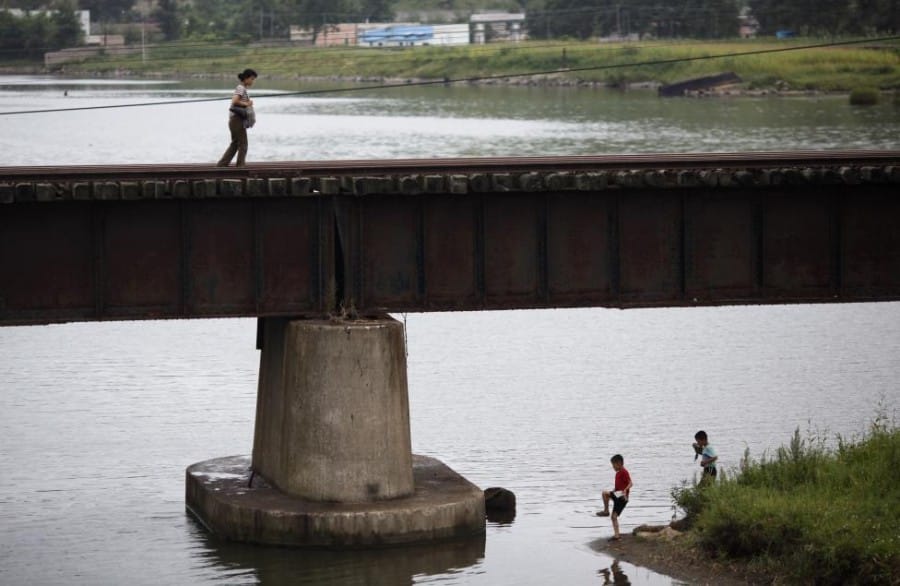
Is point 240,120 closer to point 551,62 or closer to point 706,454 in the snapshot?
point 706,454

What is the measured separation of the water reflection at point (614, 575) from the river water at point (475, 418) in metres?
0.06

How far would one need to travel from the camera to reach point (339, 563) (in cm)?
2841

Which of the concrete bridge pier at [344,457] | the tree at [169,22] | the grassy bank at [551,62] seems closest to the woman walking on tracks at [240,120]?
the concrete bridge pier at [344,457]

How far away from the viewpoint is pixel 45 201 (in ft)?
92.1

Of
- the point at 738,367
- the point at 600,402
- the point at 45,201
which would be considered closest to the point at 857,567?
the point at 45,201

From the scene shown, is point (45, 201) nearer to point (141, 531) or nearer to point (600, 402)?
point (141, 531)

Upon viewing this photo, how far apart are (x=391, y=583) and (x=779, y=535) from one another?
6.17 metres

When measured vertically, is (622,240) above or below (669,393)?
above

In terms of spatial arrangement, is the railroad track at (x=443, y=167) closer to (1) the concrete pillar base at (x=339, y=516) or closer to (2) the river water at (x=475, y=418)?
(1) the concrete pillar base at (x=339, y=516)

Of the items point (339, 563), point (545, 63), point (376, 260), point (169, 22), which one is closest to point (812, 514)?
point (339, 563)

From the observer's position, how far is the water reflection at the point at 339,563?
1103 inches

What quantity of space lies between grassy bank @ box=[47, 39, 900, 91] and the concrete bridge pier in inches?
4211

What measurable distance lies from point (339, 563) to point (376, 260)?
510 centimetres

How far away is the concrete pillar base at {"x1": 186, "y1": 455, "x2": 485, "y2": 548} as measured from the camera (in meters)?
28.7
